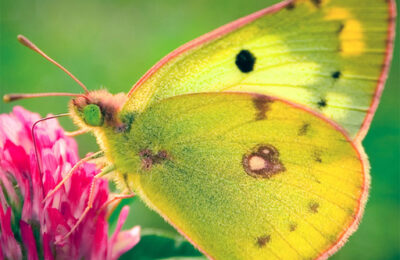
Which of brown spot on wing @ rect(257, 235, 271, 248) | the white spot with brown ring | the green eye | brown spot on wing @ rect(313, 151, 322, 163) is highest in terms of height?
the green eye

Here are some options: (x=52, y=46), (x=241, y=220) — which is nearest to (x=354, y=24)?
(x=241, y=220)

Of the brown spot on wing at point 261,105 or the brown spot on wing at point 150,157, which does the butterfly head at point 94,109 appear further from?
the brown spot on wing at point 261,105

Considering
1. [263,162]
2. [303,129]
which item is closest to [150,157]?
[263,162]

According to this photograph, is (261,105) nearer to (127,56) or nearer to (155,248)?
(155,248)

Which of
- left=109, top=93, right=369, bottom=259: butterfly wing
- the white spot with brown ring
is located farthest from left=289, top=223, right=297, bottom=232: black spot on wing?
the white spot with brown ring

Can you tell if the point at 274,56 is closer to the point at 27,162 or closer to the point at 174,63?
the point at 174,63

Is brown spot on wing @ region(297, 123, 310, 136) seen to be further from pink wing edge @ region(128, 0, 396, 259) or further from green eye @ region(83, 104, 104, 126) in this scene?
green eye @ region(83, 104, 104, 126)

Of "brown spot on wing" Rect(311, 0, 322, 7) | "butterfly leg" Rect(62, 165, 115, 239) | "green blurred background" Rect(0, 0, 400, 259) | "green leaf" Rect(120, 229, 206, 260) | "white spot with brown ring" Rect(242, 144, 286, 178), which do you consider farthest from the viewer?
"green blurred background" Rect(0, 0, 400, 259)
